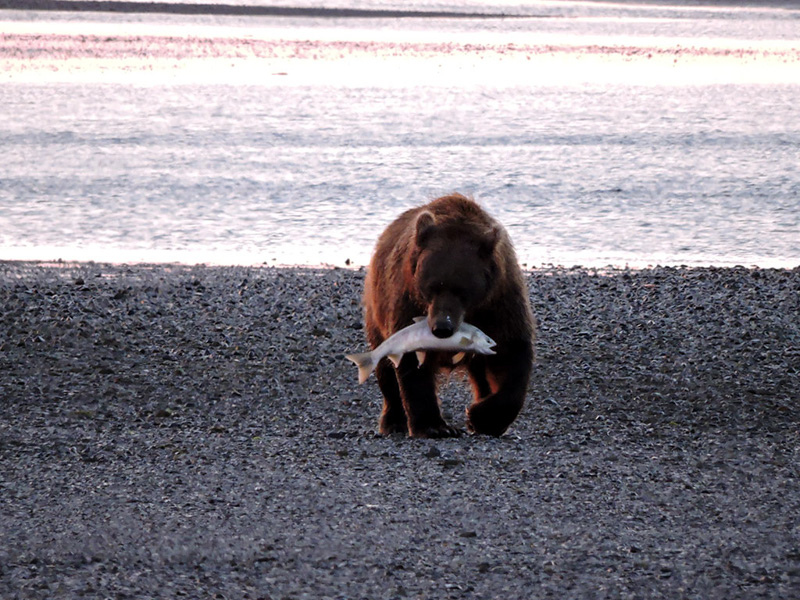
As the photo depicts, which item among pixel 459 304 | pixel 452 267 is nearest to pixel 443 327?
pixel 459 304

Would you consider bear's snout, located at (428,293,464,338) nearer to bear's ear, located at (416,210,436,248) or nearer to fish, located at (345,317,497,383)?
fish, located at (345,317,497,383)

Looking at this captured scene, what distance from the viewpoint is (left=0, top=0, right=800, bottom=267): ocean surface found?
11.1 meters

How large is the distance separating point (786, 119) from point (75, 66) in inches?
559

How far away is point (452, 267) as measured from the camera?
208 inches

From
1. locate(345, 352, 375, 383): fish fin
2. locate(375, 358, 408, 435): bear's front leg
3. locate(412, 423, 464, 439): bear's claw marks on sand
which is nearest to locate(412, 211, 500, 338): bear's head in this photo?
locate(345, 352, 375, 383): fish fin

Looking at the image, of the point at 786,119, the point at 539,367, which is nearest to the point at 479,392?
the point at 539,367

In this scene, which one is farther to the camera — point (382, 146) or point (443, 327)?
point (382, 146)

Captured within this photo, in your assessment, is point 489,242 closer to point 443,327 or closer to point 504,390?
point 443,327

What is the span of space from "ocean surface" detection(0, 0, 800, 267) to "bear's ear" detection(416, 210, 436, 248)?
11.2ft

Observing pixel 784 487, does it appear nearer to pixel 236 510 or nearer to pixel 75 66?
pixel 236 510

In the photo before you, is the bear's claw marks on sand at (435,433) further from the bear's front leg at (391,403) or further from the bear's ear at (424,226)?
the bear's ear at (424,226)

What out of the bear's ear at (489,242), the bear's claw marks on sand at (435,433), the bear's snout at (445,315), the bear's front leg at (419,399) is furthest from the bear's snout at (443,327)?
the bear's claw marks on sand at (435,433)

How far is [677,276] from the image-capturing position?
29.6 ft

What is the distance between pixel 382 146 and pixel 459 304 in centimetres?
1121
